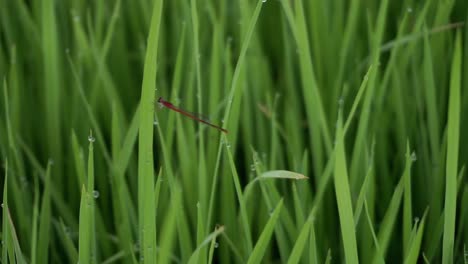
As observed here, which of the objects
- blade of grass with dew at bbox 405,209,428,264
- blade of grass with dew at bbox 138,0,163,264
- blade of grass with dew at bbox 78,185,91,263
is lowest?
blade of grass with dew at bbox 405,209,428,264

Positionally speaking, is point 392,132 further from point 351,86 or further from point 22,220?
point 22,220

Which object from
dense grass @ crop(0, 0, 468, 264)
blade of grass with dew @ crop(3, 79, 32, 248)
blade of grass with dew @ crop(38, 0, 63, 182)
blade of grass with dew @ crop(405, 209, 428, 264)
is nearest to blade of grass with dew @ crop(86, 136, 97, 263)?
dense grass @ crop(0, 0, 468, 264)

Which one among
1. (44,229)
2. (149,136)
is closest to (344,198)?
(149,136)

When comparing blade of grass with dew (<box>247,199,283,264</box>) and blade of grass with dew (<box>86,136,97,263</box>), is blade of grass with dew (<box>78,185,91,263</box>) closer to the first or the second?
blade of grass with dew (<box>86,136,97,263</box>)

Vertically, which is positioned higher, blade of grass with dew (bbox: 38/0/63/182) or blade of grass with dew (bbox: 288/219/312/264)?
blade of grass with dew (bbox: 38/0/63/182)

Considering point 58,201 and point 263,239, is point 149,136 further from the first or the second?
point 58,201

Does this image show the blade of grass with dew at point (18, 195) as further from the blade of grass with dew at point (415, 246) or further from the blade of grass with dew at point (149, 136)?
the blade of grass with dew at point (415, 246)

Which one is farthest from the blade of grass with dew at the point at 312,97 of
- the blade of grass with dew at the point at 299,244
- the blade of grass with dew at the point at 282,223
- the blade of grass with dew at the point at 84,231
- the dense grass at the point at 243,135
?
the blade of grass with dew at the point at 84,231

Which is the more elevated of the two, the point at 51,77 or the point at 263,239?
the point at 51,77

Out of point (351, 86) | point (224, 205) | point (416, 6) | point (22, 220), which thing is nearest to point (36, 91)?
point (22, 220)
